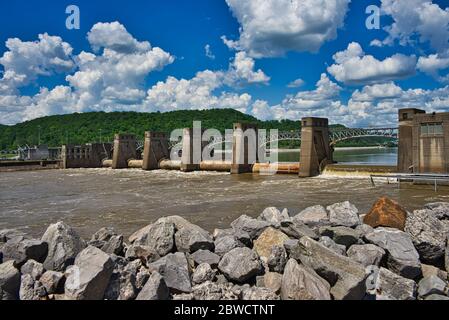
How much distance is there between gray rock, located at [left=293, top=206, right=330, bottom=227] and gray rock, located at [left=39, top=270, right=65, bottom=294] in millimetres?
5838

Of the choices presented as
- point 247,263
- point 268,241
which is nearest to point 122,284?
point 247,263

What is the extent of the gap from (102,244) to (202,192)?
19955 millimetres

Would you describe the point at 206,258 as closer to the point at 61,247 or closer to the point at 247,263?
the point at 247,263

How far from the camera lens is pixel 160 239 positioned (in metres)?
7.99

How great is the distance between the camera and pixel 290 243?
701cm

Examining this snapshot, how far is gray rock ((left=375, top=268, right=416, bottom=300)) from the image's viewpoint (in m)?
5.95

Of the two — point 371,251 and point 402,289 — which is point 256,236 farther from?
point 402,289

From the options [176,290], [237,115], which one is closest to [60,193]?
[176,290]

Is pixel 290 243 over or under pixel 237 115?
under

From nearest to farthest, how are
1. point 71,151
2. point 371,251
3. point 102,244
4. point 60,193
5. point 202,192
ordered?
point 371,251 < point 102,244 < point 202,192 < point 60,193 < point 71,151

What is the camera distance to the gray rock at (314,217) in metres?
9.27

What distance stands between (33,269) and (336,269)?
509 cm

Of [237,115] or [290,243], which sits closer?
[290,243]
